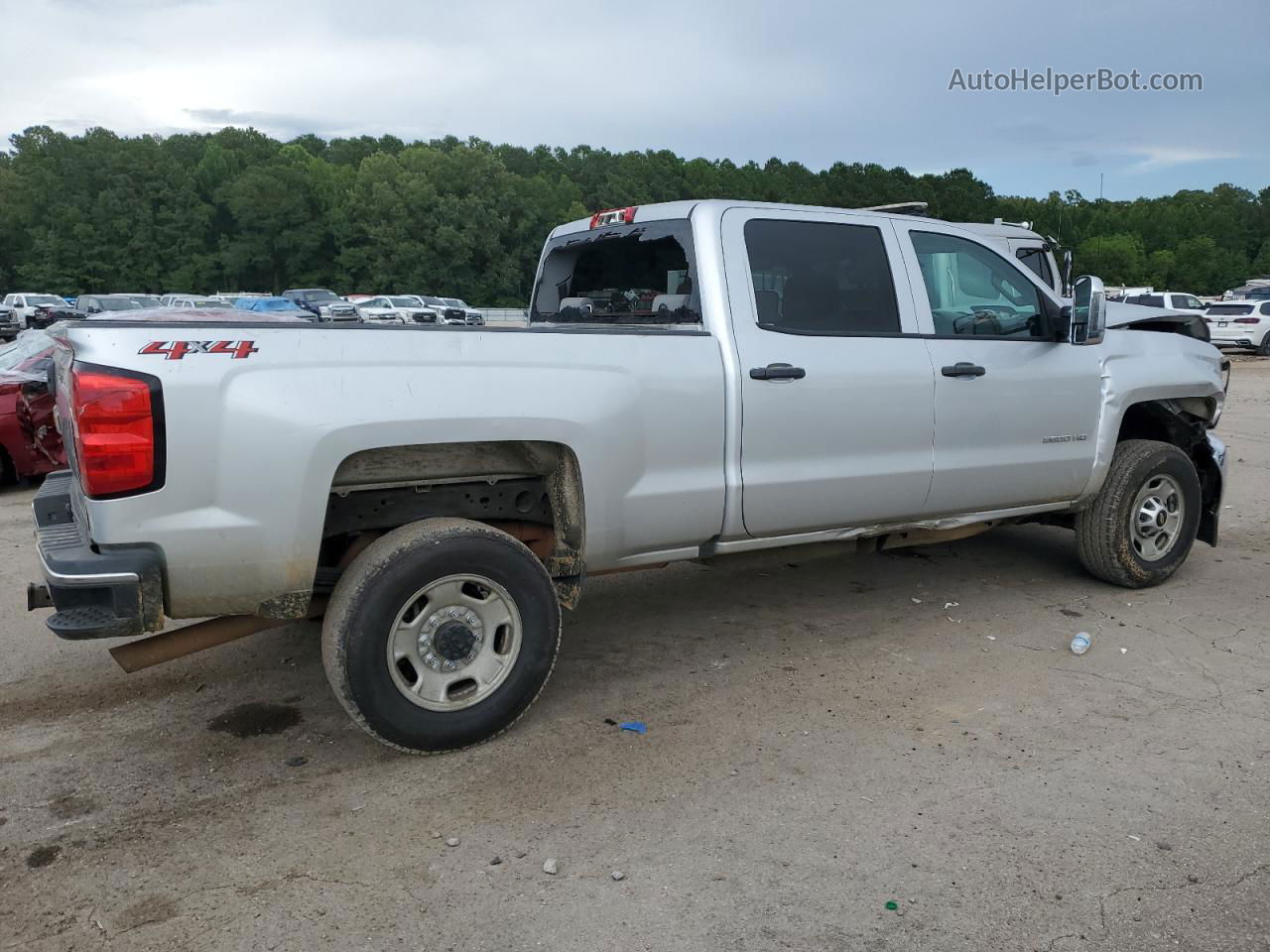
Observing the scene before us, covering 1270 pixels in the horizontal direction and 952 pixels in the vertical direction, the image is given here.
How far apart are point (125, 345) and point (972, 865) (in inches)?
118

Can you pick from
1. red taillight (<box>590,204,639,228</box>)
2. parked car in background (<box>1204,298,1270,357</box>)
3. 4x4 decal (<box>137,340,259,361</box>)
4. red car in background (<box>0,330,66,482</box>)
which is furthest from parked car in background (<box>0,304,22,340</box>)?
parked car in background (<box>1204,298,1270,357</box>)

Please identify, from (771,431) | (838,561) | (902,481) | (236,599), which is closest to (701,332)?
(771,431)

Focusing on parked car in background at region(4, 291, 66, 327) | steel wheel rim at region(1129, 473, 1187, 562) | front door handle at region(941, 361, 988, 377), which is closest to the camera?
front door handle at region(941, 361, 988, 377)

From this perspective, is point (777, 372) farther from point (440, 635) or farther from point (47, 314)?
point (47, 314)

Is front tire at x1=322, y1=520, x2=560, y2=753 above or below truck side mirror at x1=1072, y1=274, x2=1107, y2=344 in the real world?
below

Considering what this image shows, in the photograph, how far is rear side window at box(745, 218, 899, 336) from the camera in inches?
171

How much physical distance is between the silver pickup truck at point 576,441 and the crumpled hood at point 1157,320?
51 millimetres

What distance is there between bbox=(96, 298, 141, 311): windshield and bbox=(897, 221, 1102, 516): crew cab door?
33.8 meters

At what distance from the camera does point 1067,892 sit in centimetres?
284

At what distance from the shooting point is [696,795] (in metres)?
3.40

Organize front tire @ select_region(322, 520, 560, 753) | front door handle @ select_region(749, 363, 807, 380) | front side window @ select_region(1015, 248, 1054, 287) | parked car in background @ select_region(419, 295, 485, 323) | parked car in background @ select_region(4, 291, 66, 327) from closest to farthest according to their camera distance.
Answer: front tire @ select_region(322, 520, 560, 753) → front door handle @ select_region(749, 363, 807, 380) → front side window @ select_region(1015, 248, 1054, 287) → parked car in background @ select_region(4, 291, 66, 327) → parked car in background @ select_region(419, 295, 485, 323)

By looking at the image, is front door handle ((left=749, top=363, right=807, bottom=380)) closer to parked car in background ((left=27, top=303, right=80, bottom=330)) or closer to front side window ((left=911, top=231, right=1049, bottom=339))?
front side window ((left=911, top=231, right=1049, bottom=339))

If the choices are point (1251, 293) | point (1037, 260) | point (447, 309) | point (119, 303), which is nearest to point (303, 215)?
point (447, 309)

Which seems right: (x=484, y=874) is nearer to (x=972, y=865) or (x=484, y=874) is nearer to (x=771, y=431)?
(x=972, y=865)
